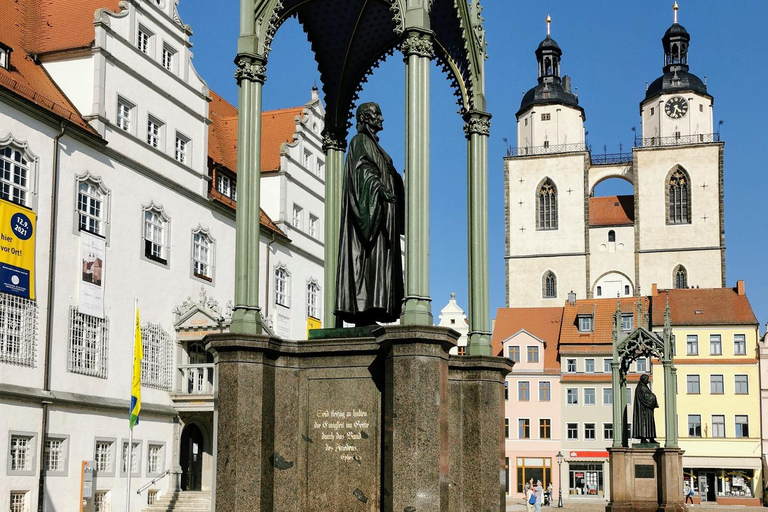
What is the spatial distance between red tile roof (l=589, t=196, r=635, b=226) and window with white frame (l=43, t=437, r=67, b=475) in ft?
207

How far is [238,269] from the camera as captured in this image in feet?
33.5

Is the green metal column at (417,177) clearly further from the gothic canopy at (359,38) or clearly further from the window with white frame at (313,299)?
the window with white frame at (313,299)

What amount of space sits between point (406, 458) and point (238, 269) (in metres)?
2.55

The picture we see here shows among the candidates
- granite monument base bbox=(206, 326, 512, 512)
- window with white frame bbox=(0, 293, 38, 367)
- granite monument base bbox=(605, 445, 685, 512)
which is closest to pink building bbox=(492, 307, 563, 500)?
granite monument base bbox=(605, 445, 685, 512)

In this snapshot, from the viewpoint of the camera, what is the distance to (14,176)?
27.1 meters

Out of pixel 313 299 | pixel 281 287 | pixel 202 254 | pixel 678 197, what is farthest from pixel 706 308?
pixel 202 254

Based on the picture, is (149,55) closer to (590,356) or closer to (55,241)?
(55,241)

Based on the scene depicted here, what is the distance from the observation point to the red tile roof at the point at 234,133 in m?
41.7

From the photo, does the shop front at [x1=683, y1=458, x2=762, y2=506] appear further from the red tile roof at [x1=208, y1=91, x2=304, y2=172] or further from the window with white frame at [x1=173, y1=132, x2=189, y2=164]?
the window with white frame at [x1=173, y1=132, x2=189, y2=164]

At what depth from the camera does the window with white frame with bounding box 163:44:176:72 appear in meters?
34.8

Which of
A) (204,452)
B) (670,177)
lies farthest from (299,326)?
(670,177)

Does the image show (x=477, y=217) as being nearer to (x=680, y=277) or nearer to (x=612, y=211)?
(x=680, y=277)

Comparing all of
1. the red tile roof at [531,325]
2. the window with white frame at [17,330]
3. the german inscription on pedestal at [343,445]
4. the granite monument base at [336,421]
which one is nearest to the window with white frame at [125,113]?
the window with white frame at [17,330]

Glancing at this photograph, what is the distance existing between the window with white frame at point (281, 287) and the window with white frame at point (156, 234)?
27.0 feet
